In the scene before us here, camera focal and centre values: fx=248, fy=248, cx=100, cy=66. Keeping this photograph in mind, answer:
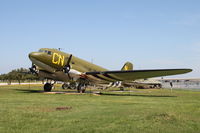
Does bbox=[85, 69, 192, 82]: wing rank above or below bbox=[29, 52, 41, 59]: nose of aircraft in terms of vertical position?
below

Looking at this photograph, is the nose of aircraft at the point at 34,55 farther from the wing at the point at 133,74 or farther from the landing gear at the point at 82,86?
the wing at the point at 133,74

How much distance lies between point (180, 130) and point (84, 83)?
28065 mm

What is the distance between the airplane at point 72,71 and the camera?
A: 32.7 meters

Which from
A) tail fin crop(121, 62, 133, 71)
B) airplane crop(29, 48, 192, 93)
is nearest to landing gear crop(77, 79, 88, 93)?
airplane crop(29, 48, 192, 93)

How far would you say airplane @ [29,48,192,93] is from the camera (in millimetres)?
32719

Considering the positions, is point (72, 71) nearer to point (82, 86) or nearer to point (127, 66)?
point (82, 86)

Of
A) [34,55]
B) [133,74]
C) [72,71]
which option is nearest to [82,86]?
[72,71]

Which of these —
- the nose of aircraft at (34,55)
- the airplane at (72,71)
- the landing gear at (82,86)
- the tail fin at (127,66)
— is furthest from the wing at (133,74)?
the tail fin at (127,66)

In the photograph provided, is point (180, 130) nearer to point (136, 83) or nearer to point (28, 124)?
point (28, 124)

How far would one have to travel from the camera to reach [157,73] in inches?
1314

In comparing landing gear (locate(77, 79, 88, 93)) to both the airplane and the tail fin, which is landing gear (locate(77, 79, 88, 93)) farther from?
the tail fin

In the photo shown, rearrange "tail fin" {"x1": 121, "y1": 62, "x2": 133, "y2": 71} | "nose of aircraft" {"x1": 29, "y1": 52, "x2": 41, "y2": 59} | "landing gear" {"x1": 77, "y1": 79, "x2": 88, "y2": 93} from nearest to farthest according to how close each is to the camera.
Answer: "nose of aircraft" {"x1": 29, "y1": 52, "x2": 41, "y2": 59}
"landing gear" {"x1": 77, "y1": 79, "x2": 88, "y2": 93}
"tail fin" {"x1": 121, "y1": 62, "x2": 133, "y2": 71}

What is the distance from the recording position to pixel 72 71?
34469 mm

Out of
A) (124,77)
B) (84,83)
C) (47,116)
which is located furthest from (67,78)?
(47,116)
